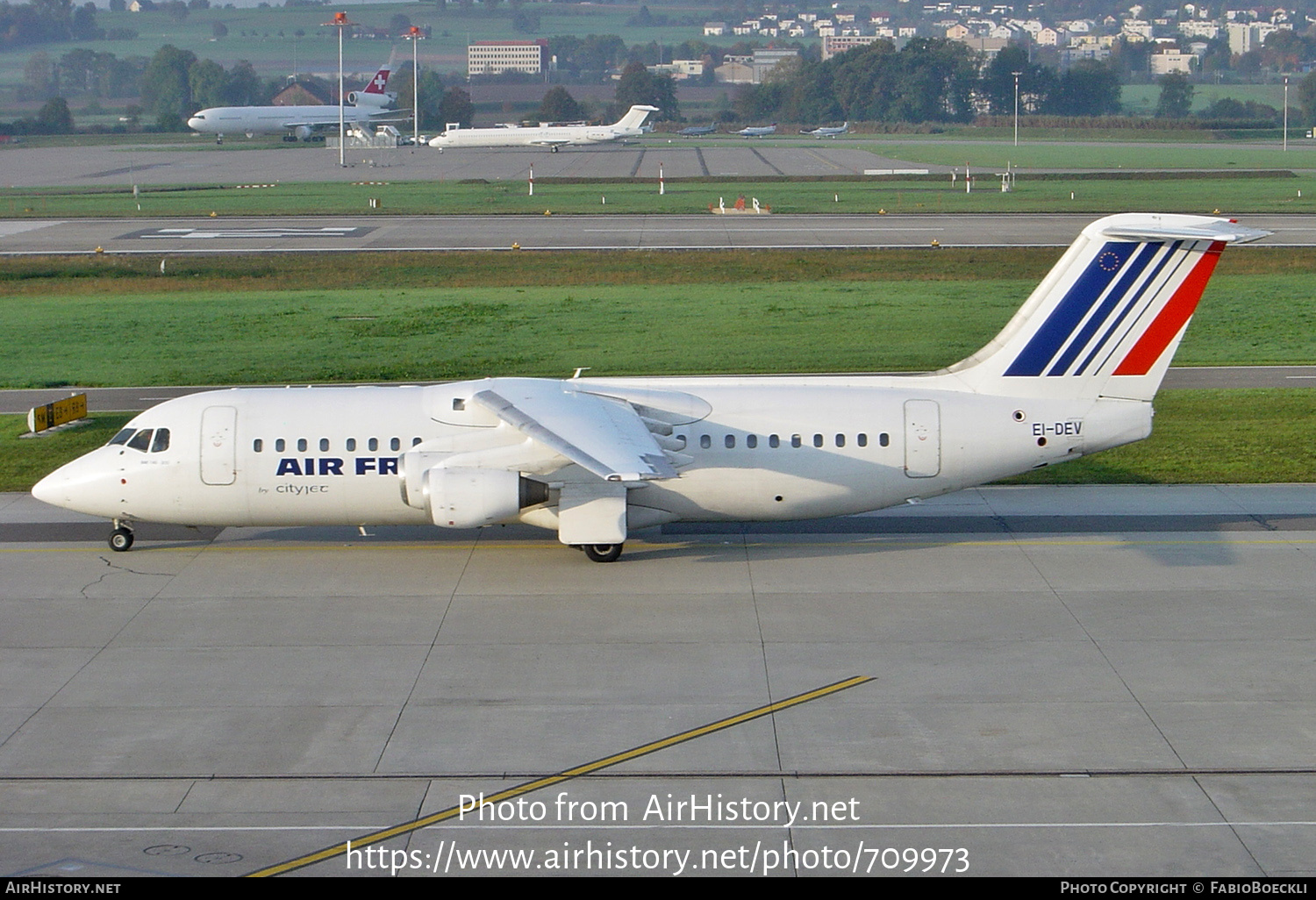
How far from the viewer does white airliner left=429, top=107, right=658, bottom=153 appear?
14112 cm

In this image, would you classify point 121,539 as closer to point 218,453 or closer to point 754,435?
point 218,453

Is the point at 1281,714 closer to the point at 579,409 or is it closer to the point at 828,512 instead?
the point at 828,512

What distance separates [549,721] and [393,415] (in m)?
8.93

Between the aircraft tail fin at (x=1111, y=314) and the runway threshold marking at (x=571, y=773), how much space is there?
28.1ft

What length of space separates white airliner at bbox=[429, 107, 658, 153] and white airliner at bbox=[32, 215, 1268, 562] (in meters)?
119

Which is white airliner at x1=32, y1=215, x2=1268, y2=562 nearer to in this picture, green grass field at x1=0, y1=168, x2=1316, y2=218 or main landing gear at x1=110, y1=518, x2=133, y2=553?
main landing gear at x1=110, y1=518, x2=133, y2=553

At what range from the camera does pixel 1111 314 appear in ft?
84.1

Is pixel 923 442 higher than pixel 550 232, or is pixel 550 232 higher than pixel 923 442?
pixel 550 232

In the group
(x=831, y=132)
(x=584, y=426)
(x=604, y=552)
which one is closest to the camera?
(x=584, y=426)

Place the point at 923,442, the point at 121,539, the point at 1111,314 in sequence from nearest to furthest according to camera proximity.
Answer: the point at 923,442 < the point at 1111,314 < the point at 121,539

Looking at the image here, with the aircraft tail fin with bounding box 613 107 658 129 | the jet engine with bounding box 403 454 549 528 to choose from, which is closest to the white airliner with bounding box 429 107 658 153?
the aircraft tail fin with bounding box 613 107 658 129

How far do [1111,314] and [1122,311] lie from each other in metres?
0.21

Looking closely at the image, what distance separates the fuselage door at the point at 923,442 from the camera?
2552 centimetres

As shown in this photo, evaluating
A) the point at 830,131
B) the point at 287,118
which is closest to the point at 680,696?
the point at 287,118
